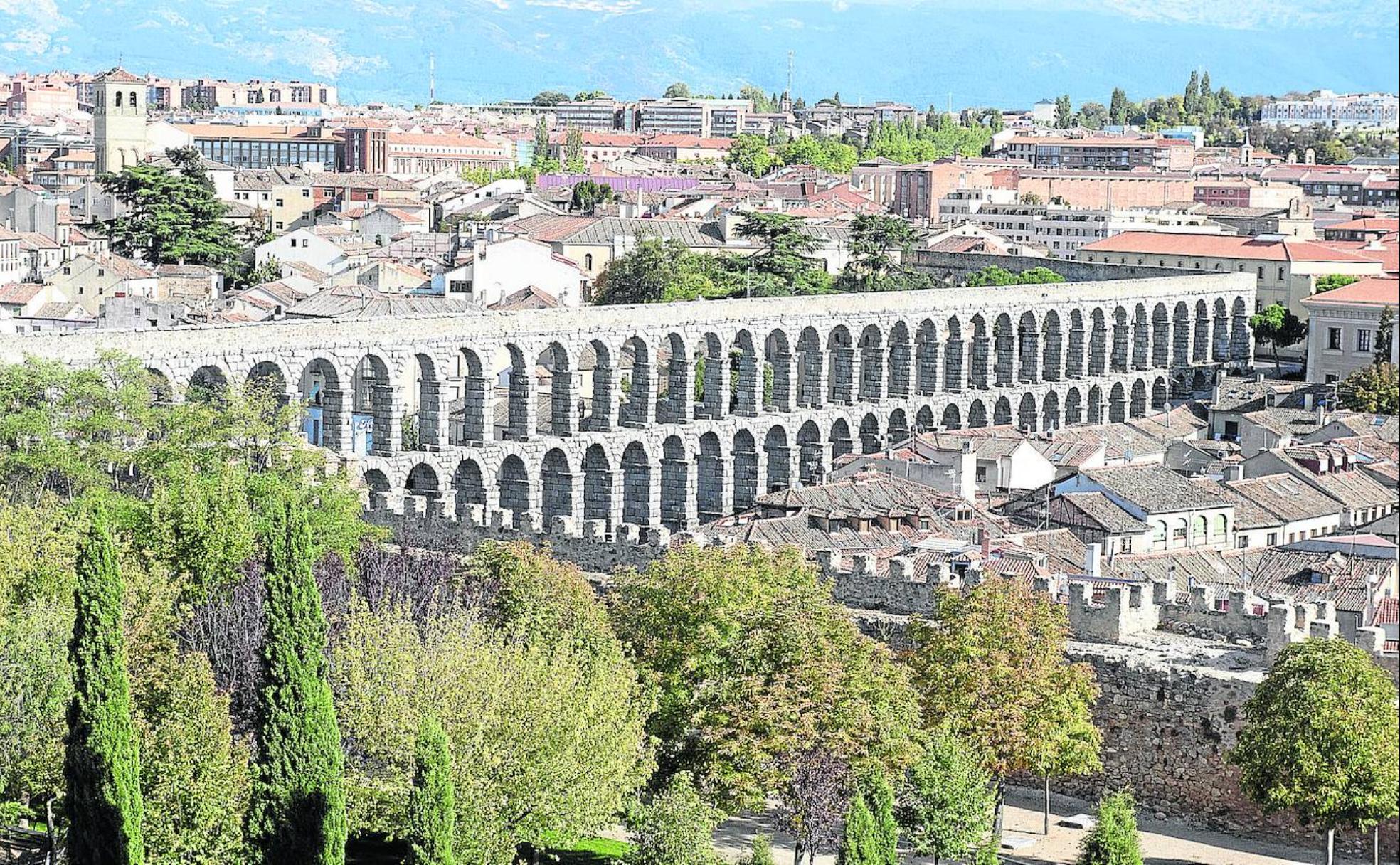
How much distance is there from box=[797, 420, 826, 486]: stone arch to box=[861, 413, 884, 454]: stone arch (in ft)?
6.63

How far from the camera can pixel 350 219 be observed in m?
122

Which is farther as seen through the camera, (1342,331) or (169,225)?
(169,225)

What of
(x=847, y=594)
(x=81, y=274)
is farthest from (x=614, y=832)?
(x=81, y=274)

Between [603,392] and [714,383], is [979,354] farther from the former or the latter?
[603,392]

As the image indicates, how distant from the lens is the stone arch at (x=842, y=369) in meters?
83.2

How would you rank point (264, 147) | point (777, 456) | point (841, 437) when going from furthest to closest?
point (264, 147), point (841, 437), point (777, 456)

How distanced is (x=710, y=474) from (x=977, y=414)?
16.8 meters

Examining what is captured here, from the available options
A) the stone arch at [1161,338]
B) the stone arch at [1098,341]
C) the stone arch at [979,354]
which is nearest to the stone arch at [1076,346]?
the stone arch at [1098,341]

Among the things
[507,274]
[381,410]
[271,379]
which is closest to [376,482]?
[381,410]

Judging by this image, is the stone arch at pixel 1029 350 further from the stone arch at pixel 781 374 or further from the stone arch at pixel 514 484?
the stone arch at pixel 514 484

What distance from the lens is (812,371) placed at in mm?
82562

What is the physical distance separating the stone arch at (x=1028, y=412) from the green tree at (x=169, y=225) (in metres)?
32.5

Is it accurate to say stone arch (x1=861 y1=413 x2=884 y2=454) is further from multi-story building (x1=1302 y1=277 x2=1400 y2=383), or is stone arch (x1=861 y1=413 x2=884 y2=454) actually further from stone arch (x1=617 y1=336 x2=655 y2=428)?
multi-story building (x1=1302 y1=277 x2=1400 y2=383)

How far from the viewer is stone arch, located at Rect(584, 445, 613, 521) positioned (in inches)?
2788
